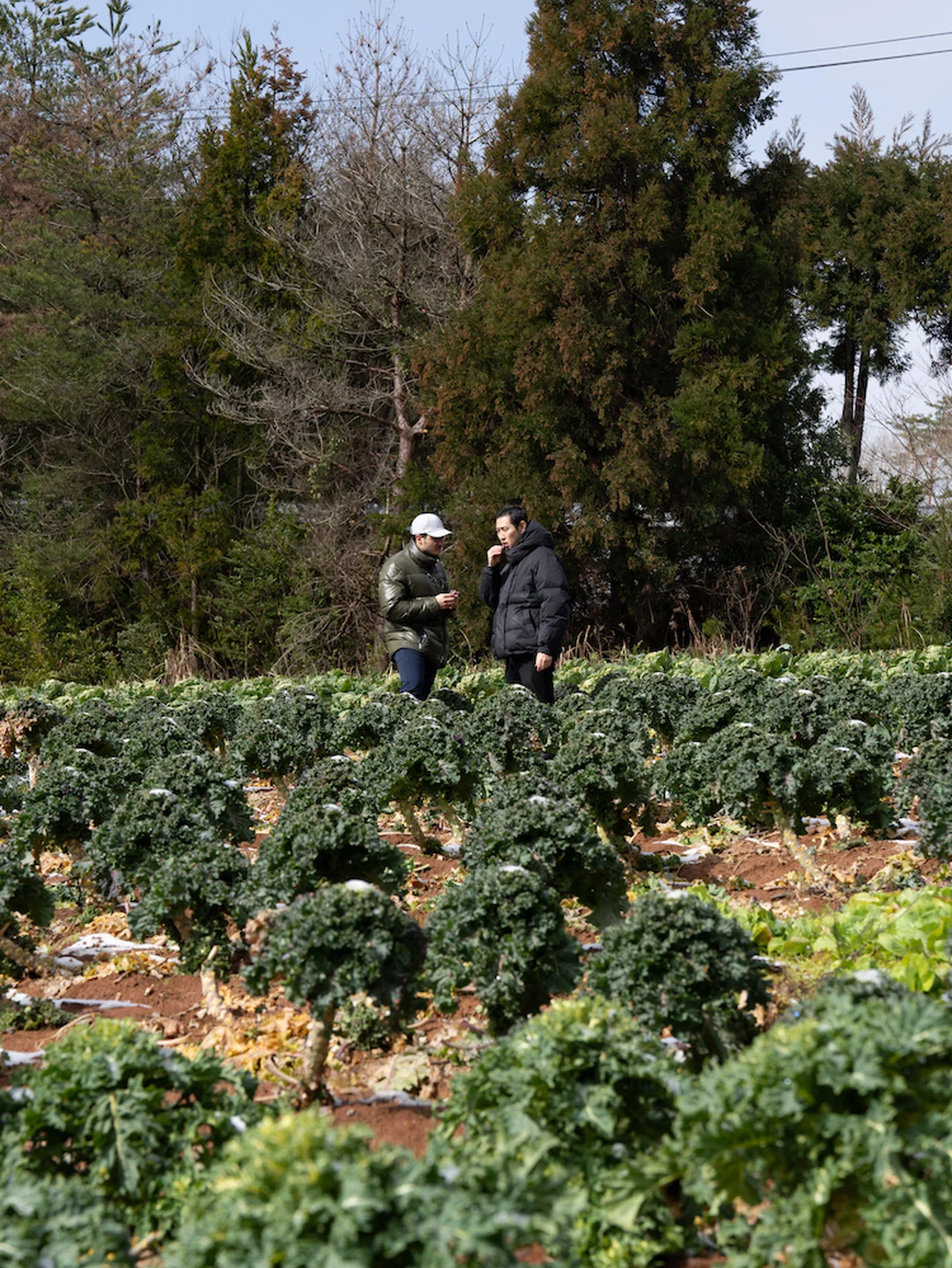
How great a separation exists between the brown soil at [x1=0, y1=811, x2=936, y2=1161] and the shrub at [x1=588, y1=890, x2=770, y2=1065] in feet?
2.01

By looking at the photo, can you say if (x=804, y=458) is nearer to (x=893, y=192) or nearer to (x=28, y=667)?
(x=893, y=192)

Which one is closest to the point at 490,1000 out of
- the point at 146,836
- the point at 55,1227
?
the point at 55,1227

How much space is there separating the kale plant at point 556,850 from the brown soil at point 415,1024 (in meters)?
0.50

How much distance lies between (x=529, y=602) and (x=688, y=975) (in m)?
4.99

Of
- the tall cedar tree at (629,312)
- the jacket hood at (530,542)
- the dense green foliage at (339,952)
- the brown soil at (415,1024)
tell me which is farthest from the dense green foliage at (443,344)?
the dense green foliage at (339,952)

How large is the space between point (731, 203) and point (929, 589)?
5779mm

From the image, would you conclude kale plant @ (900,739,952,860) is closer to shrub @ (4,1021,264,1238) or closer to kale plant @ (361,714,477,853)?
kale plant @ (361,714,477,853)

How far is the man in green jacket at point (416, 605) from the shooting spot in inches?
317

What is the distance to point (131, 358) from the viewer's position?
21.2m

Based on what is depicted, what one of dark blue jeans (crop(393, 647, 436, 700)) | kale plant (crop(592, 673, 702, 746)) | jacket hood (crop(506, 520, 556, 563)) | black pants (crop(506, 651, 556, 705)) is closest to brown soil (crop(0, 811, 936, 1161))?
kale plant (crop(592, 673, 702, 746))

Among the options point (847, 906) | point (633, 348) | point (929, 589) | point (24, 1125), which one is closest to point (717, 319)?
point (633, 348)

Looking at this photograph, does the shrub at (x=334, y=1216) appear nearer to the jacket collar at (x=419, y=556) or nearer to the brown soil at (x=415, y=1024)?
the brown soil at (x=415, y=1024)

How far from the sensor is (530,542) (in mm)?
8070

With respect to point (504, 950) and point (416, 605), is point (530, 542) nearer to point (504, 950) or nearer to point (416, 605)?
point (416, 605)
